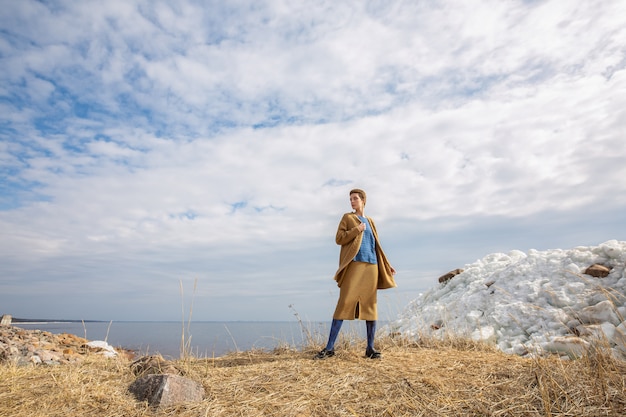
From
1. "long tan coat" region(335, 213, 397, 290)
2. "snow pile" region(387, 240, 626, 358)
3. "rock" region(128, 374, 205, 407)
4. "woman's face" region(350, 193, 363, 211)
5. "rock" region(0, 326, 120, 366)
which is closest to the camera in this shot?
"rock" region(128, 374, 205, 407)

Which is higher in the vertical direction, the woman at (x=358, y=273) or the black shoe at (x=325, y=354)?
the woman at (x=358, y=273)

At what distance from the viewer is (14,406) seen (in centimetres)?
406

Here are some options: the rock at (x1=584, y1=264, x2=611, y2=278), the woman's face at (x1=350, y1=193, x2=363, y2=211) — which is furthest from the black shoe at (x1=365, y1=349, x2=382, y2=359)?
the rock at (x1=584, y1=264, x2=611, y2=278)

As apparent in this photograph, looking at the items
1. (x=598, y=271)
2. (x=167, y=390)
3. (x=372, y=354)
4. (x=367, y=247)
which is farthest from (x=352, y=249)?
(x=598, y=271)

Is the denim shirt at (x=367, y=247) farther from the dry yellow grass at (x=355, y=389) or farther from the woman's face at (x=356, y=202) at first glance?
the dry yellow grass at (x=355, y=389)

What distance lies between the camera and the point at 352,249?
600 centimetres

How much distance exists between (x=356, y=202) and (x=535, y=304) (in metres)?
4.85

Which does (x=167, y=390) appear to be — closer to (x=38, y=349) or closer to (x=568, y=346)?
(x=568, y=346)

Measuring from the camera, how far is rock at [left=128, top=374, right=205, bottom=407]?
408 cm

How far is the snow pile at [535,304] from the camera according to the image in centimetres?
695

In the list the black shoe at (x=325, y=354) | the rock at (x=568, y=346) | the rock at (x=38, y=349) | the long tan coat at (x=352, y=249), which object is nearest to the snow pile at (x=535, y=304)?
the rock at (x=568, y=346)

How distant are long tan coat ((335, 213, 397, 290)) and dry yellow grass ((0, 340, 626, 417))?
1147mm

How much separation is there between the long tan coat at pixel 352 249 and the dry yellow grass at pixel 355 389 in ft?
3.76

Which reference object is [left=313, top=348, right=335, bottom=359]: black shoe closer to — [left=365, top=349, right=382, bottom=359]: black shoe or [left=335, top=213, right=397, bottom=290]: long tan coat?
[left=365, top=349, right=382, bottom=359]: black shoe
